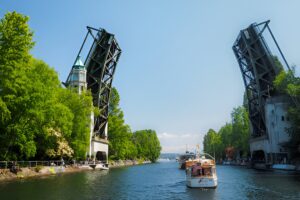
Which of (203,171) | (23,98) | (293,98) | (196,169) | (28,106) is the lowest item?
(203,171)

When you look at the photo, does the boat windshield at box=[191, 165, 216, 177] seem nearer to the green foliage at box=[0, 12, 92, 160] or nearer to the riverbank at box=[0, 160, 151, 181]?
the green foliage at box=[0, 12, 92, 160]

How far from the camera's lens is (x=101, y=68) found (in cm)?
7731

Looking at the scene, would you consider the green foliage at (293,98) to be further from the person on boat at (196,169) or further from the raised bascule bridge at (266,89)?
the person on boat at (196,169)

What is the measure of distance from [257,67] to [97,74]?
35171mm

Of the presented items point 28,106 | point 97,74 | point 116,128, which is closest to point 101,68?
point 97,74

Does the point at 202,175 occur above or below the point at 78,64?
below

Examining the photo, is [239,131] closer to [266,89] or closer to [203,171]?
[266,89]

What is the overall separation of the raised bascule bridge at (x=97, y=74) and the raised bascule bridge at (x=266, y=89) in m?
27.8

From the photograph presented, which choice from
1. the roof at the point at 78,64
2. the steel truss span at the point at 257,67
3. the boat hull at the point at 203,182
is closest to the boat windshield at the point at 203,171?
the boat hull at the point at 203,182

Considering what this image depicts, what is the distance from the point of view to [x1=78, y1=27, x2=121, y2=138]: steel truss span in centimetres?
7500

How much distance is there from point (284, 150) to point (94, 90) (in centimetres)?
4343

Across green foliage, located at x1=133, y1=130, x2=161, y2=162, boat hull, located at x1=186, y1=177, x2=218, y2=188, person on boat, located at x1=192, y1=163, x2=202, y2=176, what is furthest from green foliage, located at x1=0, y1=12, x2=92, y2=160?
green foliage, located at x1=133, y1=130, x2=161, y2=162

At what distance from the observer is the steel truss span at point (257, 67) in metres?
68.4

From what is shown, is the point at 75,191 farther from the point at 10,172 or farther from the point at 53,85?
the point at 53,85
